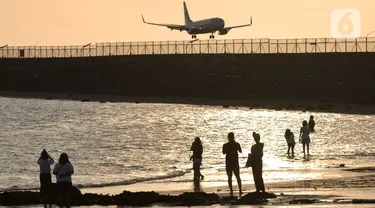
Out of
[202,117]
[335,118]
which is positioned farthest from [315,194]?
[202,117]

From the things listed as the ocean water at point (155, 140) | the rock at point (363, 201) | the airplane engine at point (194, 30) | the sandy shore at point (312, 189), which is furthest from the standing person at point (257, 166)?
the airplane engine at point (194, 30)

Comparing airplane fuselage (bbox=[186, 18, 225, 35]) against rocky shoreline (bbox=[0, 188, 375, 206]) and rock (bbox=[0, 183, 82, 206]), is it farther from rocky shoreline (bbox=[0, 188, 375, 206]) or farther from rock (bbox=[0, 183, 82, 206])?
rocky shoreline (bbox=[0, 188, 375, 206])

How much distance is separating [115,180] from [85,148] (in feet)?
88.4

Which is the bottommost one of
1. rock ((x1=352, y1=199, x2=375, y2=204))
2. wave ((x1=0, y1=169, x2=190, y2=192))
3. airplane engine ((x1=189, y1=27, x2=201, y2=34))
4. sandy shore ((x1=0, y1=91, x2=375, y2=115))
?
rock ((x1=352, y1=199, x2=375, y2=204))

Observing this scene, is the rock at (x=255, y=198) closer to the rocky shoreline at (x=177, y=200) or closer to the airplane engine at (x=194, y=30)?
the rocky shoreline at (x=177, y=200)

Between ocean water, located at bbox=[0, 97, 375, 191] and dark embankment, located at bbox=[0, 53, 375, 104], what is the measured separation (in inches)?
336

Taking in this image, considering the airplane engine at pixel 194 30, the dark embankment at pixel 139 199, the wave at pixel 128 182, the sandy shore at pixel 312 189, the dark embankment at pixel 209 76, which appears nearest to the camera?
the sandy shore at pixel 312 189

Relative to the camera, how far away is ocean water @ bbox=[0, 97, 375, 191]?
5144 cm

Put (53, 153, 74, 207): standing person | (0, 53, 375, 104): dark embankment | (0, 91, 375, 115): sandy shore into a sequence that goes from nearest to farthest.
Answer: (53, 153, 74, 207): standing person
(0, 91, 375, 115): sandy shore
(0, 53, 375, 104): dark embankment

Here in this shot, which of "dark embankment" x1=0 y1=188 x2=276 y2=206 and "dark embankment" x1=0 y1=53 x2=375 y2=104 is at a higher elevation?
"dark embankment" x1=0 y1=53 x2=375 y2=104

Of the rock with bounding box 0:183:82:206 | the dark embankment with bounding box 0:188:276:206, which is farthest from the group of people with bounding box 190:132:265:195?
the rock with bounding box 0:183:82:206

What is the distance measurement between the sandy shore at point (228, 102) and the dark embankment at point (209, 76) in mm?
1714

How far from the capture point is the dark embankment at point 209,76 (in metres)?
134

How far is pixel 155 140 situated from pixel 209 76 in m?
67.2
